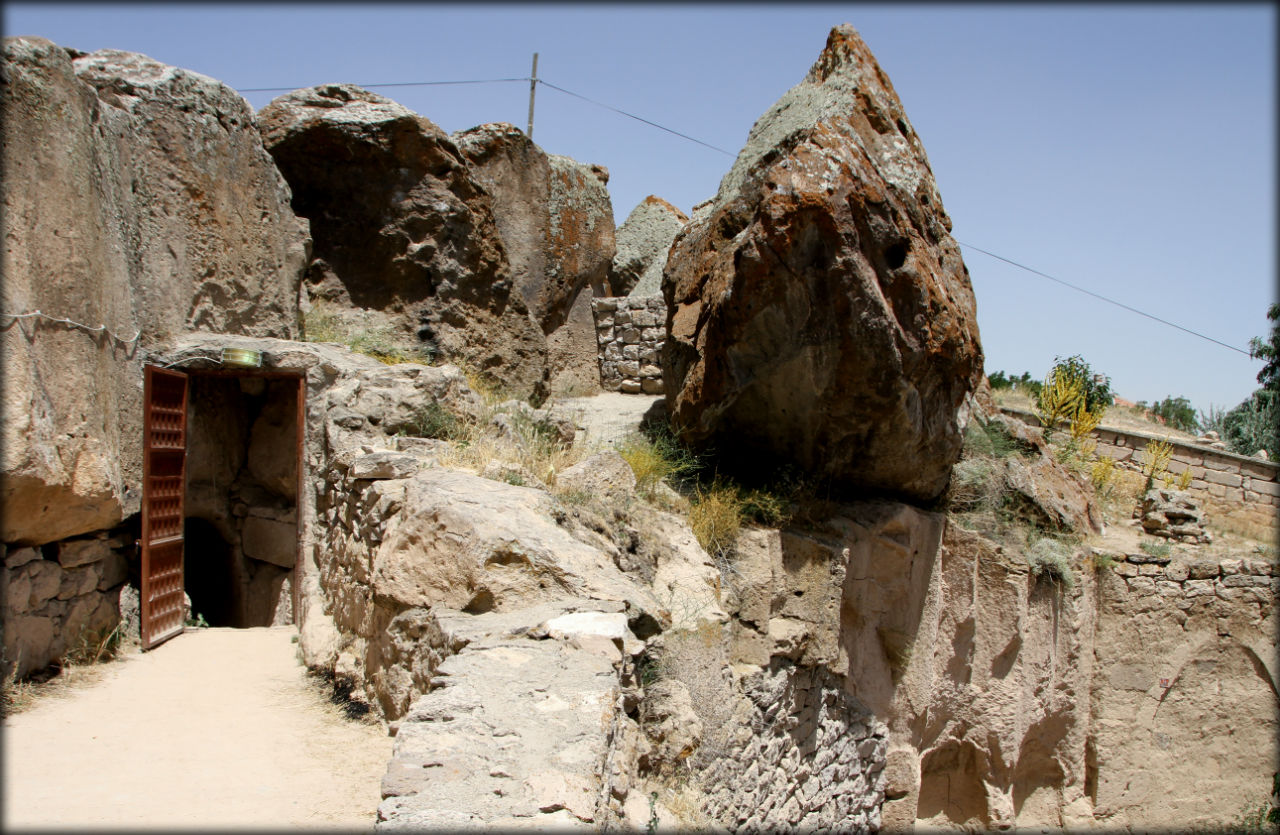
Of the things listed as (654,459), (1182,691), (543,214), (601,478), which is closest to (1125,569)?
(1182,691)

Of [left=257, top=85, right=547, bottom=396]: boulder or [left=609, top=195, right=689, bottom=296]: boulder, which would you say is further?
[left=609, top=195, right=689, bottom=296]: boulder

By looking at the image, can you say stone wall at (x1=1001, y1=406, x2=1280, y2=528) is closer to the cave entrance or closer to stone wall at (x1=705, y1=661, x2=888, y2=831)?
stone wall at (x1=705, y1=661, x2=888, y2=831)

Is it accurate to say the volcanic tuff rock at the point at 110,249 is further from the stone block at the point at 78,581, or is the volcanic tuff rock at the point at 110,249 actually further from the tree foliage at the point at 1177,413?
the tree foliage at the point at 1177,413

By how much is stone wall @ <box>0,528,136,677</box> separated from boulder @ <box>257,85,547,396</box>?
Result: 129 inches

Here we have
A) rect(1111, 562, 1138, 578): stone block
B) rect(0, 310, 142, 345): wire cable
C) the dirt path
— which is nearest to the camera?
the dirt path

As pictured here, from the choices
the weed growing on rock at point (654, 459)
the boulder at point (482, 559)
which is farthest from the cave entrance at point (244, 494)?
the weed growing on rock at point (654, 459)

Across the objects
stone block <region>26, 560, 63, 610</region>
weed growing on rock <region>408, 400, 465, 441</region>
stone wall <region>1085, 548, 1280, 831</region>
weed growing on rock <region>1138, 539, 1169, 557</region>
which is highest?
weed growing on rock <region>408, 400, 465, 441</region>

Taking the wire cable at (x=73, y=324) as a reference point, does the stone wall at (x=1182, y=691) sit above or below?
below

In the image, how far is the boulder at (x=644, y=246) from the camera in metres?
11.7

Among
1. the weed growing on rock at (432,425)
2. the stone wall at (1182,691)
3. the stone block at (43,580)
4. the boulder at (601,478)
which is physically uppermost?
the weed growing on rock at (432,425)

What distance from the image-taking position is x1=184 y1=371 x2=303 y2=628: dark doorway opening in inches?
262

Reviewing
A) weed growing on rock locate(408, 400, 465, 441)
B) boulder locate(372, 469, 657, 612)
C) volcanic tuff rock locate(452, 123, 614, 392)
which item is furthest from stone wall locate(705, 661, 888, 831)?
volcanic tuff rock locate(452, 123, 614, 392)

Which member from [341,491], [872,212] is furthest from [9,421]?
[872,212]

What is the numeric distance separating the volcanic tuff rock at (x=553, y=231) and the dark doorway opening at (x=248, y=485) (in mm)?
3286
